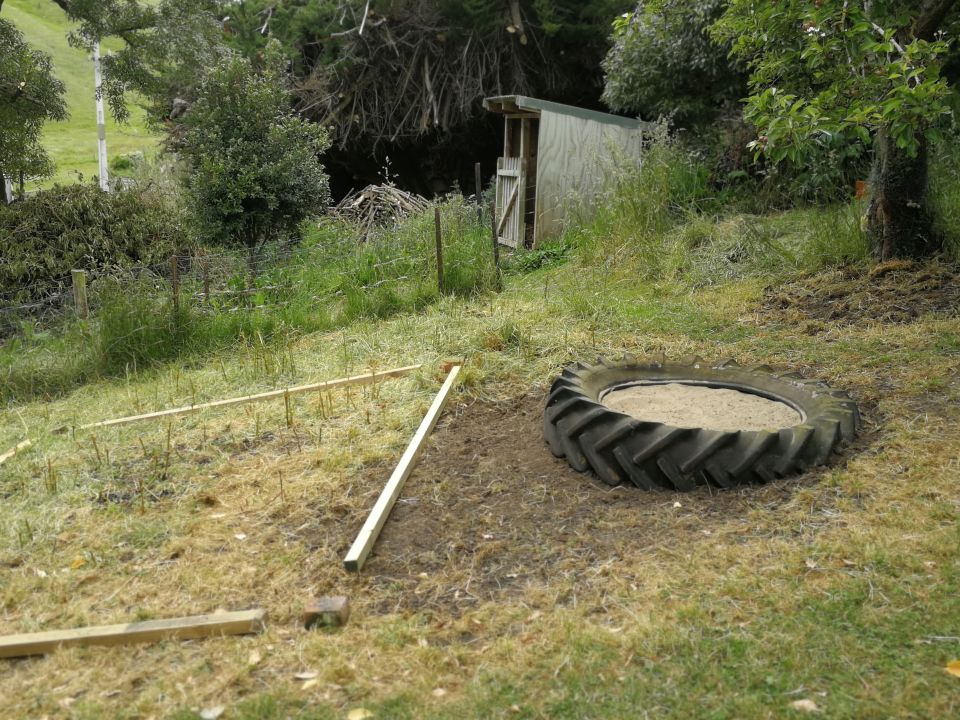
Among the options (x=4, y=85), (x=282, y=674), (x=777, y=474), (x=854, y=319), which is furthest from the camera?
(x=4, y=85)

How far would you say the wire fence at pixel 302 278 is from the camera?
7.77 m

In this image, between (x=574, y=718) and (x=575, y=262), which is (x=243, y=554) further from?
(x=575, y=262)

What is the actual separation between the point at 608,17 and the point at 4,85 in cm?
974

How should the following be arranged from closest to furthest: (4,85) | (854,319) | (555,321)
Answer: (854,319)
(555,321)
(4,85)

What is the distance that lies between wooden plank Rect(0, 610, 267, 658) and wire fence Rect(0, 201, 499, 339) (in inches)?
179

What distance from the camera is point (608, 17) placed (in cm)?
1530

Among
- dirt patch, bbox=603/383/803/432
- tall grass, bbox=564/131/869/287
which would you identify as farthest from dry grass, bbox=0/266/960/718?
tall grass, bbox=564/131/869/287

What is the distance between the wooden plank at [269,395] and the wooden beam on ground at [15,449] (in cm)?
33

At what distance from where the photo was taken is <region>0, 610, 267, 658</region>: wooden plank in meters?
3.04

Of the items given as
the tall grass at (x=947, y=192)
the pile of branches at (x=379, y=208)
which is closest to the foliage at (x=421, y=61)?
the pile of branches at (x=379, y=208)

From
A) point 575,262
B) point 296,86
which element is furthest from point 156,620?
point 296,86

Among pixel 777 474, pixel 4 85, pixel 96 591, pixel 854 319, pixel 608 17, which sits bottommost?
pixel 96 591

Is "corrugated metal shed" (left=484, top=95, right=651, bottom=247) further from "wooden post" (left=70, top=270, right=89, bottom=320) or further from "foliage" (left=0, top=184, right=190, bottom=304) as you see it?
"wooden post" (left=70, top=270, right=89, bottom=320)

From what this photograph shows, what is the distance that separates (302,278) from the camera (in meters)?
8.84
